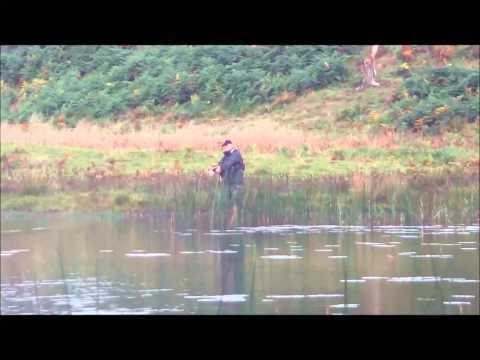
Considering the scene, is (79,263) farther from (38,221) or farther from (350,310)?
(350,310)

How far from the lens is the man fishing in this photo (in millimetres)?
10703

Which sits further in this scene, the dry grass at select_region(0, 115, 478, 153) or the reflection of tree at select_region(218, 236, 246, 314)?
the dry grass at select_region(0, 115, 478, 153)

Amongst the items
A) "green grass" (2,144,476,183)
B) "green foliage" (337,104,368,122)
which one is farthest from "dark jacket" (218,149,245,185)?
"green foliage" (337,104,368,122)

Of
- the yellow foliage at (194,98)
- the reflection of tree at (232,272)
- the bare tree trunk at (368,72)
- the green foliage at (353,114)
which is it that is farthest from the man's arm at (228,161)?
the bare tree trunk at (368,72)

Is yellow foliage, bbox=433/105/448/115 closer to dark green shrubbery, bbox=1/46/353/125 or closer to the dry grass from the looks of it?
the dry grass

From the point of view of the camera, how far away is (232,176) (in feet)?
36.7

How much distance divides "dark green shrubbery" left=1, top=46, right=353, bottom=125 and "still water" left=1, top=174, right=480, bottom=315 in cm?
356

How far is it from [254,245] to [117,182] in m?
2.94

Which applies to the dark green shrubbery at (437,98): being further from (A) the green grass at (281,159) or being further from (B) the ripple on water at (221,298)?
(B) the ripple on water at (221,298)

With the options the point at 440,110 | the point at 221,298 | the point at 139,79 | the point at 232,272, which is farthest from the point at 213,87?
the point at 221,298

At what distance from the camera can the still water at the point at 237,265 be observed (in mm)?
7852

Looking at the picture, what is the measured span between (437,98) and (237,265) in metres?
7.13

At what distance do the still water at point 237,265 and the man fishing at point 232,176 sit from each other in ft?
1.06

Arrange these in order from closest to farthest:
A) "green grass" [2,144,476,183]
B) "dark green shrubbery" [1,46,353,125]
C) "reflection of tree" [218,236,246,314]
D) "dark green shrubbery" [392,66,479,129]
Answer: "reflection of tree" [218,236,246,314] < "green grass" [2,144,476,183] < "dark green shrubbery" [392,66,479,129] < "dark green shrubbery" [1,46,353,125]
